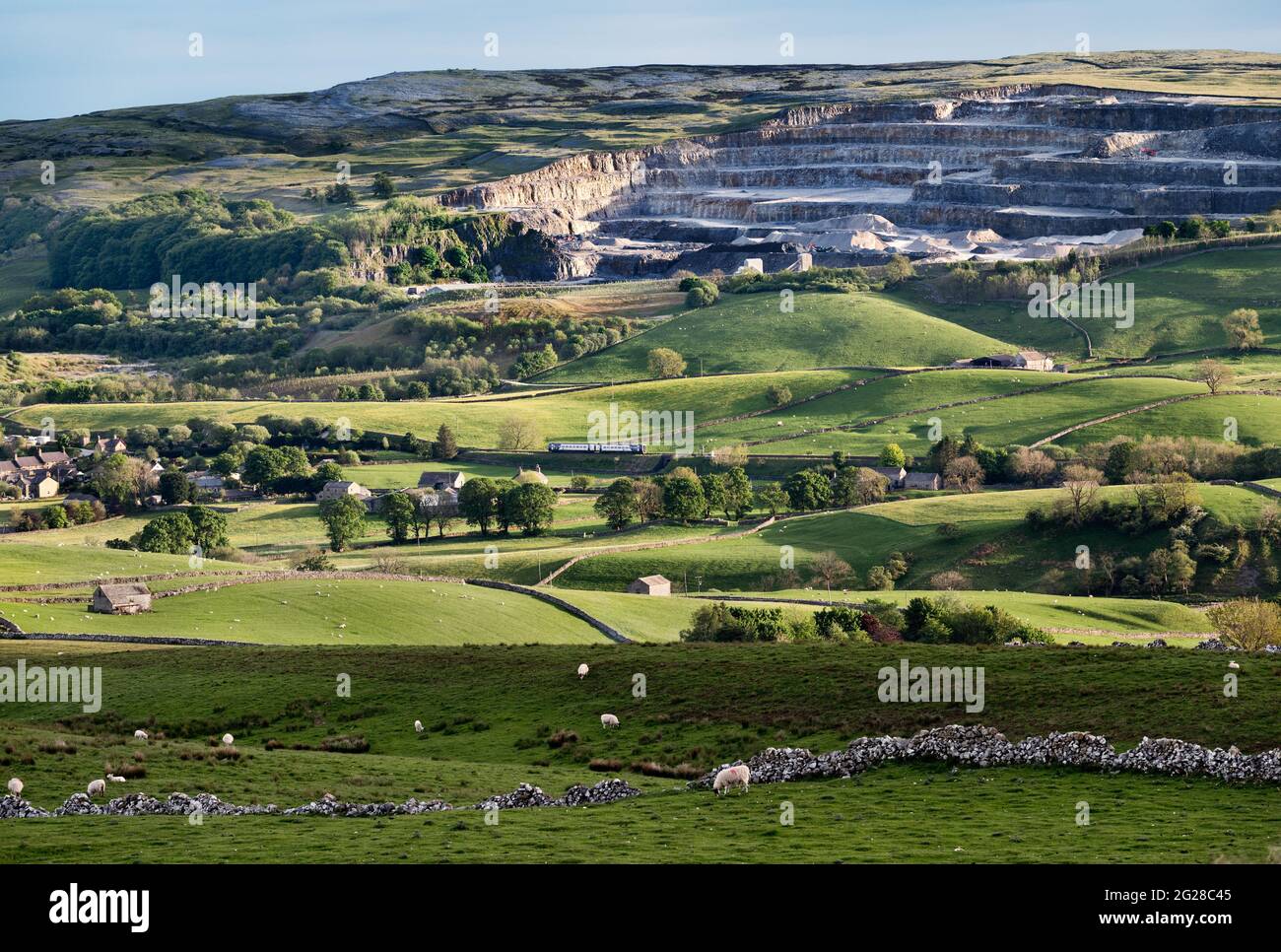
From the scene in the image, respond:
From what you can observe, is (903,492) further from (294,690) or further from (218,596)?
(294,690)

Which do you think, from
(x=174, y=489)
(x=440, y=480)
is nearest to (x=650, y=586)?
(x=440, y=480)

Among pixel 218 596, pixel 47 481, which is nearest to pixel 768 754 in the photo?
pixel 218 596

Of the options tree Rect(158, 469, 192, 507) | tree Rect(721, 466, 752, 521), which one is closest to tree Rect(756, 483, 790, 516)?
tree Rect(721, 466, 752, 521)

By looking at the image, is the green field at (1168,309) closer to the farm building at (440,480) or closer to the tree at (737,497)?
the tree at (737,497)

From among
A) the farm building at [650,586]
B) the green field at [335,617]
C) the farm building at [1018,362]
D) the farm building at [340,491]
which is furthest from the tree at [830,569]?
the farm building at [1018,362]

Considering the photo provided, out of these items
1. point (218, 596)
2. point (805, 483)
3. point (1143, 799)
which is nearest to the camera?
point (1143, 799)
